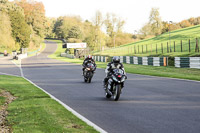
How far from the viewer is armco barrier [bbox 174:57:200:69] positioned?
27.3m

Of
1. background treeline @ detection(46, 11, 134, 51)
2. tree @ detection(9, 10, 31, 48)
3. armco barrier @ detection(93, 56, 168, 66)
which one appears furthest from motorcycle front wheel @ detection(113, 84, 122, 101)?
tree @ detection(9, 10, 31, 48)

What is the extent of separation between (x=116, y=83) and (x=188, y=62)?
61.5ft

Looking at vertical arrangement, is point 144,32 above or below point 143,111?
above

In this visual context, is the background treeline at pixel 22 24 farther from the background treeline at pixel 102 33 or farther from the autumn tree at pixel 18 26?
the background treeline at pixel 102 33

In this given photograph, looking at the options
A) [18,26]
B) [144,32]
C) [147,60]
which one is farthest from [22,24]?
[147,60]

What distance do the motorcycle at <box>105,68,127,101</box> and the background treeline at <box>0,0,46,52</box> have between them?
4929 cm

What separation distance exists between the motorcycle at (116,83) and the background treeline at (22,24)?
162 feet

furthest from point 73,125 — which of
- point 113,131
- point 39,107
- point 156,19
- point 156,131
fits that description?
point 156,19

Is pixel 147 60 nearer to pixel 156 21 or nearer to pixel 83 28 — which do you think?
pixel 156 21

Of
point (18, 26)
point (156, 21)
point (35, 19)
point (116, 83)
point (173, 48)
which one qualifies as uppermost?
point (35, 19)

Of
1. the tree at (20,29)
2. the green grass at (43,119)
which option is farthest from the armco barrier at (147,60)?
the tree at (20,29)

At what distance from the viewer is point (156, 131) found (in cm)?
686

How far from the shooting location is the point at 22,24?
107062 millimetres

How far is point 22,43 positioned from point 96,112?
10452cm
